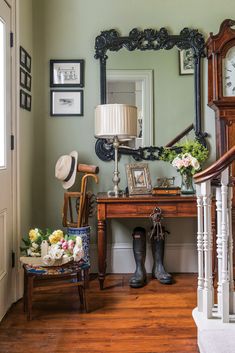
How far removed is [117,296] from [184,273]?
34.0 inches

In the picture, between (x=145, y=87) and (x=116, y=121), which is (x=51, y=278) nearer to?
(x=116, y=121)

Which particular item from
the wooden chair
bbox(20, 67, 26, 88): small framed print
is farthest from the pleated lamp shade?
the wooden chair

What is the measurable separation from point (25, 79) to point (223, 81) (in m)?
1.73

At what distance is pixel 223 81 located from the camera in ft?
11.5

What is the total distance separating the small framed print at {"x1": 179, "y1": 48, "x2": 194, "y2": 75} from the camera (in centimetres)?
358

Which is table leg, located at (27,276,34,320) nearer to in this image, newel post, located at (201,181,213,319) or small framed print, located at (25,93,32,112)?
newel post, located at (201,181,213,319)

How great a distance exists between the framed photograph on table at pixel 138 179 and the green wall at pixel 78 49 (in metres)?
0.19

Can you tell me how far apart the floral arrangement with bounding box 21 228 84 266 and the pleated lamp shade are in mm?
970

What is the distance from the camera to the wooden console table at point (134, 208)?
3.15 m

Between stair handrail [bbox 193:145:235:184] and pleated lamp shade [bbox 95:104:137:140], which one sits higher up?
pleated lamp shade [bbox 95:104:137:140]

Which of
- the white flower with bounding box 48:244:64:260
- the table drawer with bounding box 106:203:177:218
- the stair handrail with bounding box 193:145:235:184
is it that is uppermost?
the stair handrail with bounding box 193:145:235:184

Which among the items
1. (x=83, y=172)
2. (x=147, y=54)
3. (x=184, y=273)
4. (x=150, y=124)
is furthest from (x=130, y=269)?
(x=147, y=54)

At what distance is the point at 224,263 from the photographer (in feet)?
6.75

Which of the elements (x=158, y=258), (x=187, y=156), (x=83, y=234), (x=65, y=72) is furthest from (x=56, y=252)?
(x=65, y=72)
